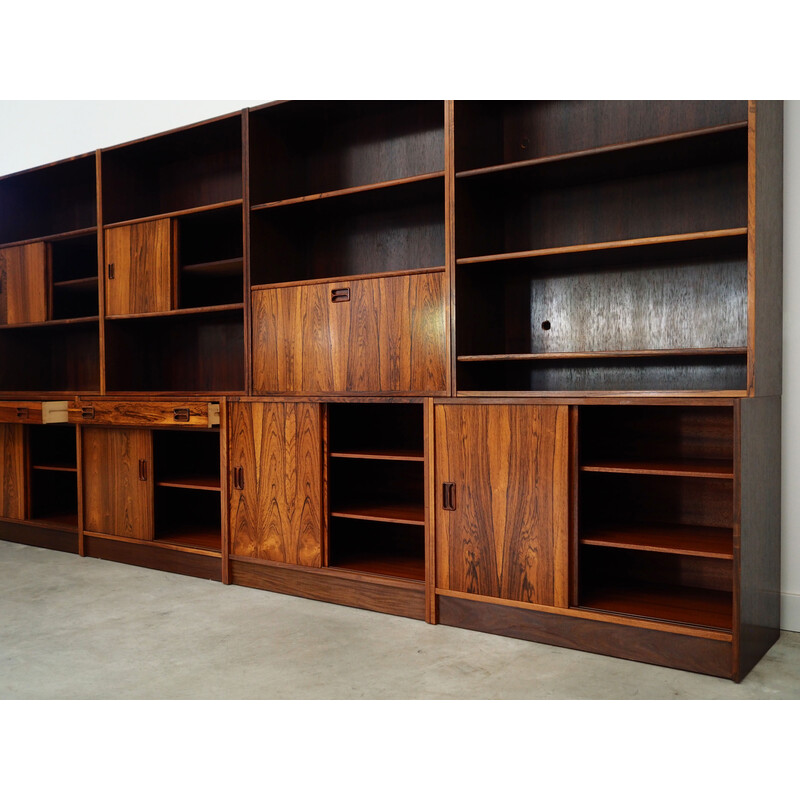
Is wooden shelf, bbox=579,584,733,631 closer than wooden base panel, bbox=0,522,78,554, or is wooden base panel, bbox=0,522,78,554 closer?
wooden shelf, bbox=579,584,733,631

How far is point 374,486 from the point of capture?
365 cm

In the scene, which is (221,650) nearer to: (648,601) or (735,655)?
(648,601)

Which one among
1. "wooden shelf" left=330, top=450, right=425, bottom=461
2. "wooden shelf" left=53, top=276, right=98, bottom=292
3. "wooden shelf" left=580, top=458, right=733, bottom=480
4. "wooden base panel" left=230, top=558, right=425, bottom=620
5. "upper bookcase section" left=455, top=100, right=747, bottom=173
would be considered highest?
"upper bookcase section" left=455, top=100, right=747, bottom=173

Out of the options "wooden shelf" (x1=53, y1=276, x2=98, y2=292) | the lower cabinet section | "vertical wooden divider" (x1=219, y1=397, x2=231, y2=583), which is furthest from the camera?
"wooden shelf" (x1=53, y1=276, x2=98, y2=292)

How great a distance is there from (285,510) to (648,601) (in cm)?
166

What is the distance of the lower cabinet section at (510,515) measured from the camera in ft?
8.05

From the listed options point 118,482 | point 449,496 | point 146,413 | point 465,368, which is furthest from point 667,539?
point 118,482

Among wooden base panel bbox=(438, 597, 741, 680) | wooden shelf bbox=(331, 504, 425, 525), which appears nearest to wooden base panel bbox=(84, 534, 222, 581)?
wooden shelf bbox=(331, 504, 425, 525)

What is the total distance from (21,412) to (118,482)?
0.74 meters

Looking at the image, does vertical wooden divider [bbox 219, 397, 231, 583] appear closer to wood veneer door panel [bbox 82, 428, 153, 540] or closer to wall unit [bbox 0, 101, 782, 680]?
wall unit [bbox 0, 101, 782, 680]

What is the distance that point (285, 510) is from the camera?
3.33 meters

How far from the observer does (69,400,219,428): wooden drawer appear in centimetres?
346

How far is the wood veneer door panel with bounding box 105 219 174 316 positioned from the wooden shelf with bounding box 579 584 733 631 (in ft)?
8.70

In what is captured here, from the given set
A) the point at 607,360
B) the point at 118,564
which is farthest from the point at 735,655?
the point at 118,564
